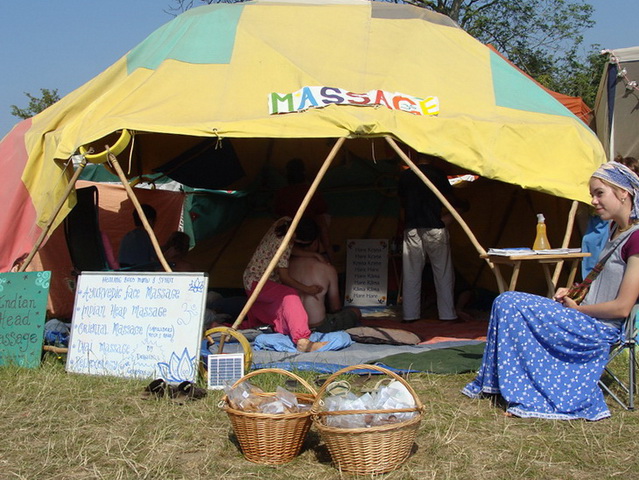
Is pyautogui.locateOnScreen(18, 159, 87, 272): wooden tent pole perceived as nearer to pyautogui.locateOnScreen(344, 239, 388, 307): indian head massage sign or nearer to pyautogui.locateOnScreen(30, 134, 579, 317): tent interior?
pyautogui.locateOnScreen(30, 134, 579, 317): tent interior

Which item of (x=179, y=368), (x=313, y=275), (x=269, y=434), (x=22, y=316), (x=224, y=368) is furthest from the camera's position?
(x=313, y=275)

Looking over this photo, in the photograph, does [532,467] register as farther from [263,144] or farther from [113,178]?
[113,178]

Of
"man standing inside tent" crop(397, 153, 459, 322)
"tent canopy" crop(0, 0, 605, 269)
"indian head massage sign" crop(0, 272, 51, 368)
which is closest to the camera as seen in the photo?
"indian head massage sign" crop(0, 272, 51, 368)

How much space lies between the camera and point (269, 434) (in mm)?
2852

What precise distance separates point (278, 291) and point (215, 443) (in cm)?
209

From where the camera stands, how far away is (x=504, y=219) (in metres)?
6.82

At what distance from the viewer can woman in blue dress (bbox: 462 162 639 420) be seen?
11.1 feet

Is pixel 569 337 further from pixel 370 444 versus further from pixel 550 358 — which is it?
pixel 370 444

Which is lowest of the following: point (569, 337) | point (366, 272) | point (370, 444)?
point (366, 272)

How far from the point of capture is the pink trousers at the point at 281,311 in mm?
4914

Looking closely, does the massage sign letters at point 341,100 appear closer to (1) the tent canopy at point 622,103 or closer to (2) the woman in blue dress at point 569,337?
(2) the woman in blue dress at point 569,337

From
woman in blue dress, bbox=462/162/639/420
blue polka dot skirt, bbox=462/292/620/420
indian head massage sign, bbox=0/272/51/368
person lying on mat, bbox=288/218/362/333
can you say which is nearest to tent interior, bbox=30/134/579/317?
person lying on mat, bbox=288/218/362/333

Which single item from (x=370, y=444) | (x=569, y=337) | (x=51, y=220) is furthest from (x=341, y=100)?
(x=370, y=444)

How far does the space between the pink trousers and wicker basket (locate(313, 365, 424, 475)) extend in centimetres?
213
